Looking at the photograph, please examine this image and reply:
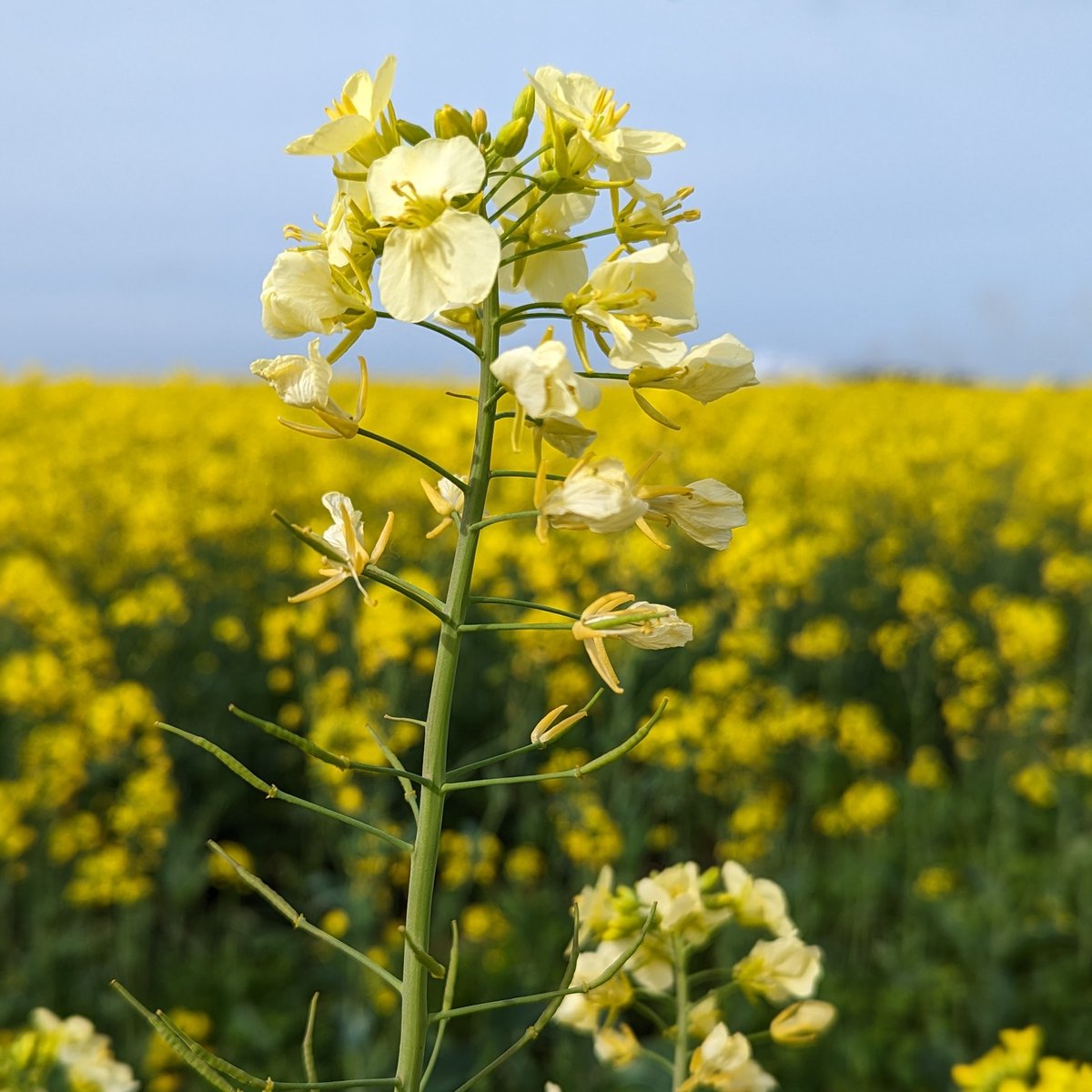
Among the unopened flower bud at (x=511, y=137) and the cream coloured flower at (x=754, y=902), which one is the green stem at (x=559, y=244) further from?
the cream coloured flower at (x=754, y=902)

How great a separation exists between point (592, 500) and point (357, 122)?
0.41 meters

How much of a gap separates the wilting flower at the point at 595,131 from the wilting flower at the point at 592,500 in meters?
0.29

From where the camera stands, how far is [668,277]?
108 cm

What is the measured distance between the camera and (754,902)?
5.18 ft

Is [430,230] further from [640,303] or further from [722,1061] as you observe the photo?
[722,1061]

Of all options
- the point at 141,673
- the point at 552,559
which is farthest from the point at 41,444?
the point at 552,559

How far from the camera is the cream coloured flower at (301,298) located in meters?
1.10

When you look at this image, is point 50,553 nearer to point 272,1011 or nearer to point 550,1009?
point 272,1011

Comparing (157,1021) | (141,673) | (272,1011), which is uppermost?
(157,1021)

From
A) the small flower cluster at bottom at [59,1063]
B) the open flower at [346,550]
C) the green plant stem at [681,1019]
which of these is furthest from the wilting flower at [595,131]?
the small flower cluster at bottom at [59,1063]

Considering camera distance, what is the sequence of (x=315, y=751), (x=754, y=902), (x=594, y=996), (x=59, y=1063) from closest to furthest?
(x=315, y=751)
(x=594, y=996)
(x=754, y=902)
(x=59, y=1063)

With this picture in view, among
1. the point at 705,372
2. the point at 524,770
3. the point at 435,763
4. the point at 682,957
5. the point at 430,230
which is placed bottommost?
the point at 524,770

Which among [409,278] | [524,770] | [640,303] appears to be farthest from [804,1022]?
[524,770]

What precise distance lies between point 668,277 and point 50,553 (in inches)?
284
